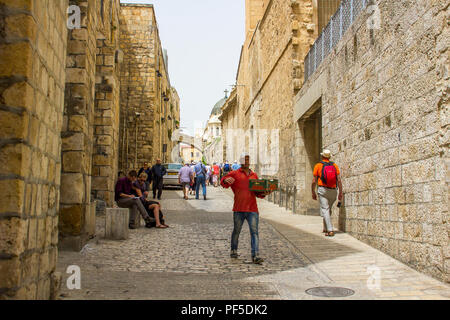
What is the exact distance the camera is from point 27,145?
3.17m

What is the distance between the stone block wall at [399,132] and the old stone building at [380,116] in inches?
0.5

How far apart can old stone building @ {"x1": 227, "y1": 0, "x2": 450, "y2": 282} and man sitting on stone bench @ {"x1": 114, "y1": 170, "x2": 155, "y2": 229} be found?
410 centimetres

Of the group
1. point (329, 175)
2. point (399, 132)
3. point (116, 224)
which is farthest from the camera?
point (329, 175)

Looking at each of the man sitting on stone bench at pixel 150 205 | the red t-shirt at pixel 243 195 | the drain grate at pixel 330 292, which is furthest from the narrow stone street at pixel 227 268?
the red t-shirt at pixel 243 195

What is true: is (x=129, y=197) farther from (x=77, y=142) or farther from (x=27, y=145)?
(x=27, y=145)

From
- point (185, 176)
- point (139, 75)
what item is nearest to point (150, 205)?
point (185, 176)

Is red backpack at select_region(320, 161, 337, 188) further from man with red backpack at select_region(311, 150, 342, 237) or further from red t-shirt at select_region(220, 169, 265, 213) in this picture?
red t-shirt at select_region(220, 169, 265, 213)

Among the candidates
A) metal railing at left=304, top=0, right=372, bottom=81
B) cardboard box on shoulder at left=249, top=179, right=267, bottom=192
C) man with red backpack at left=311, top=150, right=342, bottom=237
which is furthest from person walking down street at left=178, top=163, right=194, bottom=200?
cardboard box on shoulder at left=249, top=179, right=267, bottom=192

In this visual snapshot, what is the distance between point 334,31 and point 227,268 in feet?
20.1

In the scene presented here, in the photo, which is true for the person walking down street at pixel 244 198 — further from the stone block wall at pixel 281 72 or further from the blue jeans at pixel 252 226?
the stone block wall at pixel 281 72

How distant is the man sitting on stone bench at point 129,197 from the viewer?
9297 mm

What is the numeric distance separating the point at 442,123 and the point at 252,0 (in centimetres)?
2197

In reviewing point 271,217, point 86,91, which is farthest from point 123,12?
point 86,91

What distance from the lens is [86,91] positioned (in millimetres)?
7152
